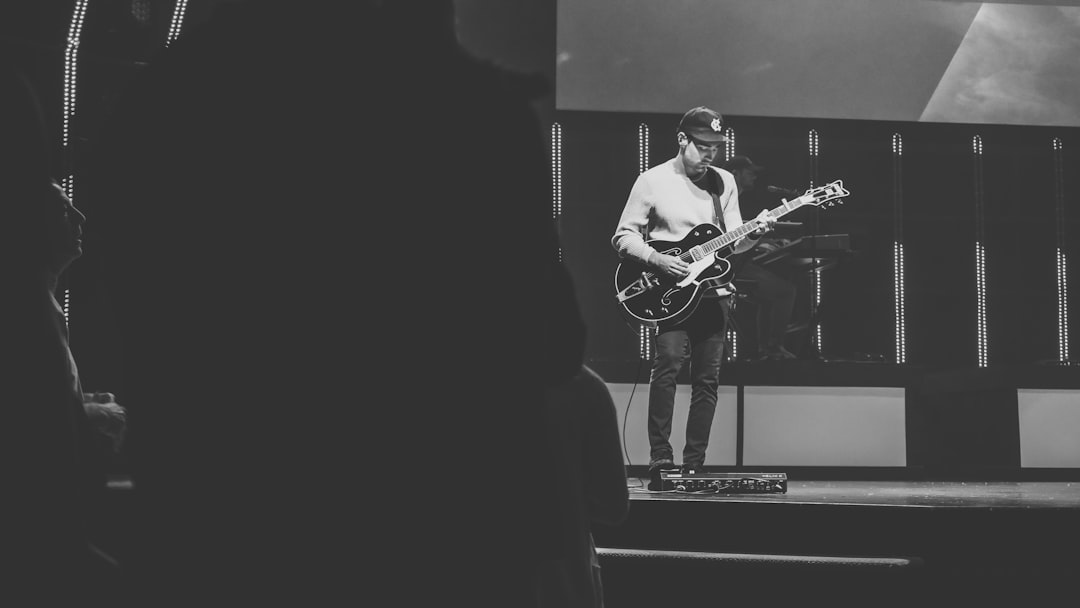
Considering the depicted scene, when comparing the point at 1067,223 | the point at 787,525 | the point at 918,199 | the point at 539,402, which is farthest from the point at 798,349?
the point at 539,402

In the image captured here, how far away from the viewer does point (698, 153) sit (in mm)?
4641

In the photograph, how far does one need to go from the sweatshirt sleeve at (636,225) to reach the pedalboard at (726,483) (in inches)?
43.2

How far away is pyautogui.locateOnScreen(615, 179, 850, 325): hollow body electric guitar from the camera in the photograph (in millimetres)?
4500

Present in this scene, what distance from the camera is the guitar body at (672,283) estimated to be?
450 centimetres

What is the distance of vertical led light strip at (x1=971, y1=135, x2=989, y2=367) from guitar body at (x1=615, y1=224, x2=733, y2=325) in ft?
17.9

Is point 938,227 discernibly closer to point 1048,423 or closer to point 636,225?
point 1048,423

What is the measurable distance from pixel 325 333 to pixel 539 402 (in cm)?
22

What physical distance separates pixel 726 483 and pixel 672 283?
3.56 feet

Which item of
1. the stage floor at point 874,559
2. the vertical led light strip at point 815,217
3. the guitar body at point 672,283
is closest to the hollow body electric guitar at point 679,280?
the guitar body at point 672,283

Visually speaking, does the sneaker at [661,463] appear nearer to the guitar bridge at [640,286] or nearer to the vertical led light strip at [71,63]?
the guitar bridge at [640,286]

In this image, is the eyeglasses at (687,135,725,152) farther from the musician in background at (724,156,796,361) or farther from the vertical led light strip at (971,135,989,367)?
the vertical led light strip at (971,135,989,367)

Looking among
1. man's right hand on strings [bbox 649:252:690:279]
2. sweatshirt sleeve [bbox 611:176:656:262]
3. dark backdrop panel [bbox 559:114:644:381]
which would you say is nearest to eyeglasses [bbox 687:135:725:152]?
sweatshirt sleeve [bbox 611:176:656:262]

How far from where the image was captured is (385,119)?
0.96m

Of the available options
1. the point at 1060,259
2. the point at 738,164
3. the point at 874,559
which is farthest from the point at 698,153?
the point at 1060,259
